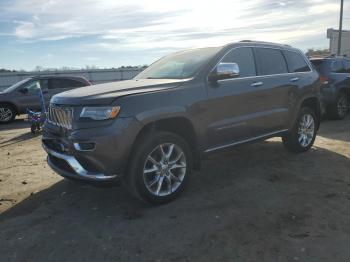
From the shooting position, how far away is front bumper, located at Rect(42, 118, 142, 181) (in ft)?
14.1

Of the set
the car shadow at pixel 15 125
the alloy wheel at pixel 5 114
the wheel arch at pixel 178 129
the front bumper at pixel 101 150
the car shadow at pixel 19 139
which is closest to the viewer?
the front bumper at pixel 101 150

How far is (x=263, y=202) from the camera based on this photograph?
191 inches

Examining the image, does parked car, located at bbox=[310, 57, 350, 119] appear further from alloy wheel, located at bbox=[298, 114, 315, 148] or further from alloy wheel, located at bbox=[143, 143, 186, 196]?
alloy wheel, located at bbox=[143, 143, 186, 196]

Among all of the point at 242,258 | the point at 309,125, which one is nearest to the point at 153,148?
the point at 242,258

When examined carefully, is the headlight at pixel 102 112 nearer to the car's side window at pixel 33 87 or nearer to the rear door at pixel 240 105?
the rear door at pixel 240 105

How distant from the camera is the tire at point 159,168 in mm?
4547

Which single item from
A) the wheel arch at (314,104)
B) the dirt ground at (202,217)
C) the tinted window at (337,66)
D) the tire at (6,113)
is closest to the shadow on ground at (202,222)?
the dirt ground at (202,217)

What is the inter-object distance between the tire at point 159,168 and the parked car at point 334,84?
23.2ft

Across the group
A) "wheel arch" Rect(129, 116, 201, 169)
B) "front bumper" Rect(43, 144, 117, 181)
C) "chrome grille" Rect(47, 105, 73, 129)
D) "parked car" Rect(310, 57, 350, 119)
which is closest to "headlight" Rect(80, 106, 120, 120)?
"chrome grille" Rect(47, 105, 73, 129)

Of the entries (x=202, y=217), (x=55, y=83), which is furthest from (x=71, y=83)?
(x=202, y=217)

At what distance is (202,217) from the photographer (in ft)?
14.7

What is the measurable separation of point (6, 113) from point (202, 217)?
37.1 ft

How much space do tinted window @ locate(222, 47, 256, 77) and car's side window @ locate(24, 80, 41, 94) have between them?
10091 mm

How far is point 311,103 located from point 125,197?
3893 mm
